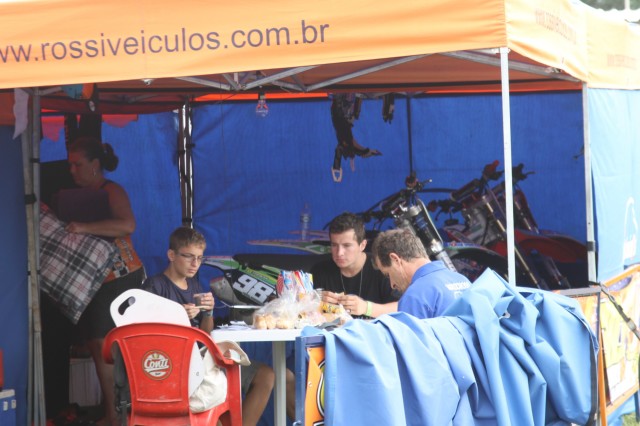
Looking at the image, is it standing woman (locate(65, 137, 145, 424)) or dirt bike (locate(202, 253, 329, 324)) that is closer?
standing woman (locate(65, 137, 145, 424))

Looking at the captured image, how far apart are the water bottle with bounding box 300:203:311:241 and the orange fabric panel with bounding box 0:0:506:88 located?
3.83 meters

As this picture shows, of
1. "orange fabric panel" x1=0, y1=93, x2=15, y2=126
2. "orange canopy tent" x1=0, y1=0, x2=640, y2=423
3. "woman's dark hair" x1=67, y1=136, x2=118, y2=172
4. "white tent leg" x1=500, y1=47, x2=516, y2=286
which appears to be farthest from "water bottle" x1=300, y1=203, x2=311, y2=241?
"orange canopy tent" x1=0, y1=0, x2=640, y2=423

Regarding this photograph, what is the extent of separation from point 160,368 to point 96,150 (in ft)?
9.48

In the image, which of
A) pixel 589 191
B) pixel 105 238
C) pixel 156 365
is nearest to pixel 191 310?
pixel 156 365

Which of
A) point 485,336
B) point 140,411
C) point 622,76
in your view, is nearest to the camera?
point 485,336

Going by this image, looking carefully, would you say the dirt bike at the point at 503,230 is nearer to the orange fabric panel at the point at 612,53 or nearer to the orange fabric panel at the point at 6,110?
the orange fabric panel at the point at 612,53

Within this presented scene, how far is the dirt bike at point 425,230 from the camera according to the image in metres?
7.43

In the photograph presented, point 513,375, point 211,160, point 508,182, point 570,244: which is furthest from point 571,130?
point 513,375

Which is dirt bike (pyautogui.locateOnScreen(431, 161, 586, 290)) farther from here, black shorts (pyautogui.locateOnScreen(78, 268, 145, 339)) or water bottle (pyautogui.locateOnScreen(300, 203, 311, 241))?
black shorts (pyautogui.locateOnScreen(78, 268, 145, 339))

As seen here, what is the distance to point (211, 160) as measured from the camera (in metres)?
8.47

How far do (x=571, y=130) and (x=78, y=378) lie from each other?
4.34m

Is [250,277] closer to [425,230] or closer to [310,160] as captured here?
[425,230]

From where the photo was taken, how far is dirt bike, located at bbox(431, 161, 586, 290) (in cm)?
820

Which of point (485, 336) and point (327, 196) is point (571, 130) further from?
point (485, 336)
